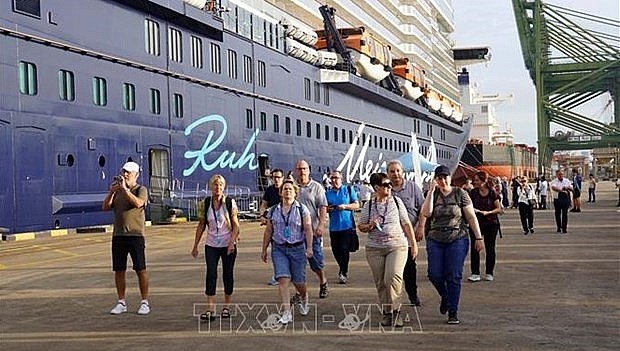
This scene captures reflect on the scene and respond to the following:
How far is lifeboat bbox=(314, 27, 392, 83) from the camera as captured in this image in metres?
40.0

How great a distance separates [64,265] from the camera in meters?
12.6

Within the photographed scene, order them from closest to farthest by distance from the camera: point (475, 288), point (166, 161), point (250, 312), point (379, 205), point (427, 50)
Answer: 1. point (379, 205)
2. point (250, 312)
3. point (475, 288)
4. point (166, 161)
5. point (427, 50)

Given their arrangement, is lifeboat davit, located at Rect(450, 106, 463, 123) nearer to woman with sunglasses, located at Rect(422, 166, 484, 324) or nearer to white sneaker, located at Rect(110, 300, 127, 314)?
woman with sunglasses, located at Rect(422, 166, 484, 324)

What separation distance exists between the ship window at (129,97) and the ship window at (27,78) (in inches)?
146

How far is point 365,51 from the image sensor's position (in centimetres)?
4147

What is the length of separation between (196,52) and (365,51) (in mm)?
17426

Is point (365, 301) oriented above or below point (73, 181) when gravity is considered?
below

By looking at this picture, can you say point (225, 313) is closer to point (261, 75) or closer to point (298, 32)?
point (261, 75)

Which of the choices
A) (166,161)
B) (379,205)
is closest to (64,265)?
(379,205)

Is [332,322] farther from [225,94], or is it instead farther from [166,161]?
[225,94]

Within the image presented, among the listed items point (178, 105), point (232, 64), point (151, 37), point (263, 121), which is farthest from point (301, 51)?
point (151, 37)

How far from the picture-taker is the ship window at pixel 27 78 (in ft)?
57.5

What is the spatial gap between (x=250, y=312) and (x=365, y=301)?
136 cm

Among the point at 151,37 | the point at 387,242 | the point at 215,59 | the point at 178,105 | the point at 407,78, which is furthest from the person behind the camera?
the point at 407,78
